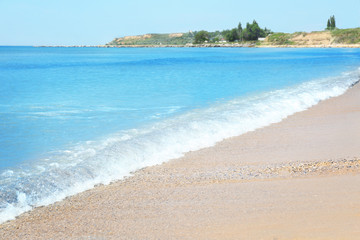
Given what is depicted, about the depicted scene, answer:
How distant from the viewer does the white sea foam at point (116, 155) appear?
5621 millimetres

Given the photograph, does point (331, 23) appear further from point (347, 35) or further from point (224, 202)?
point (224, 202)

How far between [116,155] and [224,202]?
293 cm

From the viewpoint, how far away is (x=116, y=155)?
7.41 metres

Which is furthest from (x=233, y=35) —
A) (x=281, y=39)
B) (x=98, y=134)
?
(x=98, y=134)

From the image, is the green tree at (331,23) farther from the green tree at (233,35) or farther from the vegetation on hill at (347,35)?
the green tree at (233,35)

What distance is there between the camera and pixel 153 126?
427 inches

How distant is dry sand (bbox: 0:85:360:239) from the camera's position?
14.1ft

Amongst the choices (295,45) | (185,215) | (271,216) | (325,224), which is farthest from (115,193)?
A: (295,45)

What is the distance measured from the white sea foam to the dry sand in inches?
13.6

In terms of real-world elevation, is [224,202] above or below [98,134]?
below

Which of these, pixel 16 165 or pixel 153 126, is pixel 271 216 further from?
pixel 153 126

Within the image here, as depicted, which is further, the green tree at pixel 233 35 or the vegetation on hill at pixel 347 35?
the green tree at pixel 233 35

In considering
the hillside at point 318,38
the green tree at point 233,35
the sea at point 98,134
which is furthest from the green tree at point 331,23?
the sea at point 98,134

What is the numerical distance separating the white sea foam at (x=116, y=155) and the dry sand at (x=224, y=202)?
35 cm
